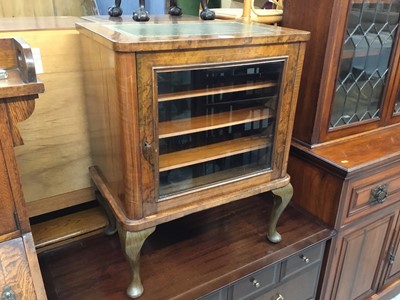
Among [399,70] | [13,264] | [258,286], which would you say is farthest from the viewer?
[399,70]

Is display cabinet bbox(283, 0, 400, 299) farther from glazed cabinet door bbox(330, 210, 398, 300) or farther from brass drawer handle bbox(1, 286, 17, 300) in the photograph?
brass drawer handle bbox(1, 286, 17, 300)

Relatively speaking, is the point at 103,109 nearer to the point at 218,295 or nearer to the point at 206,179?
the point at 206,179

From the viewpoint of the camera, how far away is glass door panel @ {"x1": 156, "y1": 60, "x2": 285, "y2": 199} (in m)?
0.94

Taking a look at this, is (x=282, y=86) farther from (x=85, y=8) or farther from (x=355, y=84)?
(x=85, y=8)

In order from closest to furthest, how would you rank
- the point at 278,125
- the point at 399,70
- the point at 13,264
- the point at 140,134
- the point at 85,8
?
the point at 13,264, the point at 140,134, the point at 278,125, the point at 399,70, the point at 85,8

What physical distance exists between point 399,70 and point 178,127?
107 centimetres

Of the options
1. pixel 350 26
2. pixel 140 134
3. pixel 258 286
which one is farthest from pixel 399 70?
pixel 140 134

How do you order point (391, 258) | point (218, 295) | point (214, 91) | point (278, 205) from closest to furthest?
point (214, 91), point (218, 295), point (278, 205), point (391, 258)

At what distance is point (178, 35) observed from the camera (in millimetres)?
900

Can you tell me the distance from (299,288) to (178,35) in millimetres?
1069

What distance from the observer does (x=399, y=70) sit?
1.51m

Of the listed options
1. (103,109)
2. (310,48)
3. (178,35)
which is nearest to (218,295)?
(103,109)

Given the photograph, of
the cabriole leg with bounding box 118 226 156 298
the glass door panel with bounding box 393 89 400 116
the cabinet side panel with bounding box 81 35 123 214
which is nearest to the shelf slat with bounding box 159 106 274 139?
the cabinet side panel with bounding box 81 35 123 214

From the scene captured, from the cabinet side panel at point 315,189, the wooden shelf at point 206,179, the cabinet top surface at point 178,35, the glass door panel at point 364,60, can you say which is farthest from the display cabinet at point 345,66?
the wooden shelf at point 206,179
